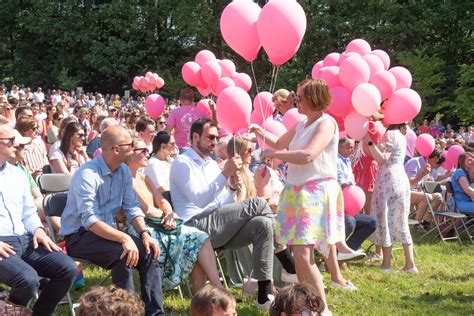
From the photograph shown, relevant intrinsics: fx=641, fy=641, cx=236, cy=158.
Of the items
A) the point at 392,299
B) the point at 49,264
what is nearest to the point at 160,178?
the point at 49,264

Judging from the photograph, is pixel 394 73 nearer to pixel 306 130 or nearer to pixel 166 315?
pixel 306 130

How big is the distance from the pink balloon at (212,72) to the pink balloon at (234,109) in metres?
2.41

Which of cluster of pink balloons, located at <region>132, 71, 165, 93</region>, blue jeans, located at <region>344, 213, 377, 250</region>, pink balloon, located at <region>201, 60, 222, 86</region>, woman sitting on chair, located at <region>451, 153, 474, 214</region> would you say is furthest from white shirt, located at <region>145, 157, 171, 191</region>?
cluster of pink balloons, located at <region>132, 71, 165, 93</region>

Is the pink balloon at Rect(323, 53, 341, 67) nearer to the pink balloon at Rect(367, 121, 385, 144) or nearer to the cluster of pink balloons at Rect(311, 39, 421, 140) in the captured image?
the cluster of pink balloons at Rect(311, 39, 421, 140)

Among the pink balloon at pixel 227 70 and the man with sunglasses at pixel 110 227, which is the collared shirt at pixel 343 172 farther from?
the pink balloon at pixel 227 70

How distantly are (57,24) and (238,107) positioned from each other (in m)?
31.6

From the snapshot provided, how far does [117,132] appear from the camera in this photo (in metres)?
4.20

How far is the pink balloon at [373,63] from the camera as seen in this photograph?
6348mm

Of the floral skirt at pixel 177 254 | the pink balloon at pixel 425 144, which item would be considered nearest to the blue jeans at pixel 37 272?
the floral skirt at pixel 177 254

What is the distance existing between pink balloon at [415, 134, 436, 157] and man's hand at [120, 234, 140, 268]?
5897 millimetres

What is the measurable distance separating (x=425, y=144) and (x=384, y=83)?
318cm

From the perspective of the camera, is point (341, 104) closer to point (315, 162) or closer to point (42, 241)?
point (315, 162)

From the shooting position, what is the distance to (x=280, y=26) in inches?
206

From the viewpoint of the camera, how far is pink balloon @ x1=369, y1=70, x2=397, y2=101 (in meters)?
6.05
